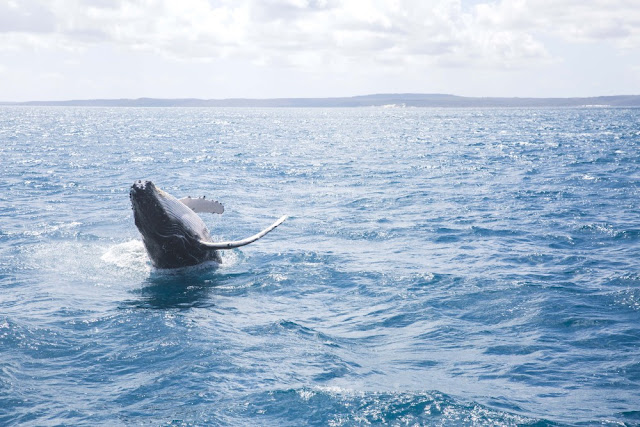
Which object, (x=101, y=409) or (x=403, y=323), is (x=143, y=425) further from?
(x=403, y=323)

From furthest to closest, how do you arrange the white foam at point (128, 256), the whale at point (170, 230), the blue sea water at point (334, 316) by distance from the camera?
the white foam at point (128, 256) → the whale at point (170, 230) → the blue sea water at point (334, 316)

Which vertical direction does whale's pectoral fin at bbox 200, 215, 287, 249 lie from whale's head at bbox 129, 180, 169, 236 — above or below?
below

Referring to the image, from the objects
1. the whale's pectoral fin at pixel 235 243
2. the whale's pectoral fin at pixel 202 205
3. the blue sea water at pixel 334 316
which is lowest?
the blue sea water at pixel 334 316

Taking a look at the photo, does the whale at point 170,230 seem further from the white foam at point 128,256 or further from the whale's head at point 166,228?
the white foam at point 128,256

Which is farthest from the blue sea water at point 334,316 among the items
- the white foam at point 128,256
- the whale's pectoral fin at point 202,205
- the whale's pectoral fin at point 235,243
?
the whale's pectoral fin at point 202,205

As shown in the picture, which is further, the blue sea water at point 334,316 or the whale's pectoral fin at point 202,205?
the whale's pectoral fin at point 202,205

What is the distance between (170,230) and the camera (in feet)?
53.8

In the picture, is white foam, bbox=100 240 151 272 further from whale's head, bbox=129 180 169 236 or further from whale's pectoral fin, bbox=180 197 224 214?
whale's head, bbox=129 180 169 236

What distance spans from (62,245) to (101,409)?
40.6 feet

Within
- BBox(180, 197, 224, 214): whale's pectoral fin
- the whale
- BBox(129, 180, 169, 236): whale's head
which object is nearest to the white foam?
the whale

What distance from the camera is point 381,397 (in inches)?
402

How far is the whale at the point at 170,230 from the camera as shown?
15.6 meters

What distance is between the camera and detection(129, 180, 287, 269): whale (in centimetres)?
1564

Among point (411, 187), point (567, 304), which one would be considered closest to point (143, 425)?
point (567, 304)
